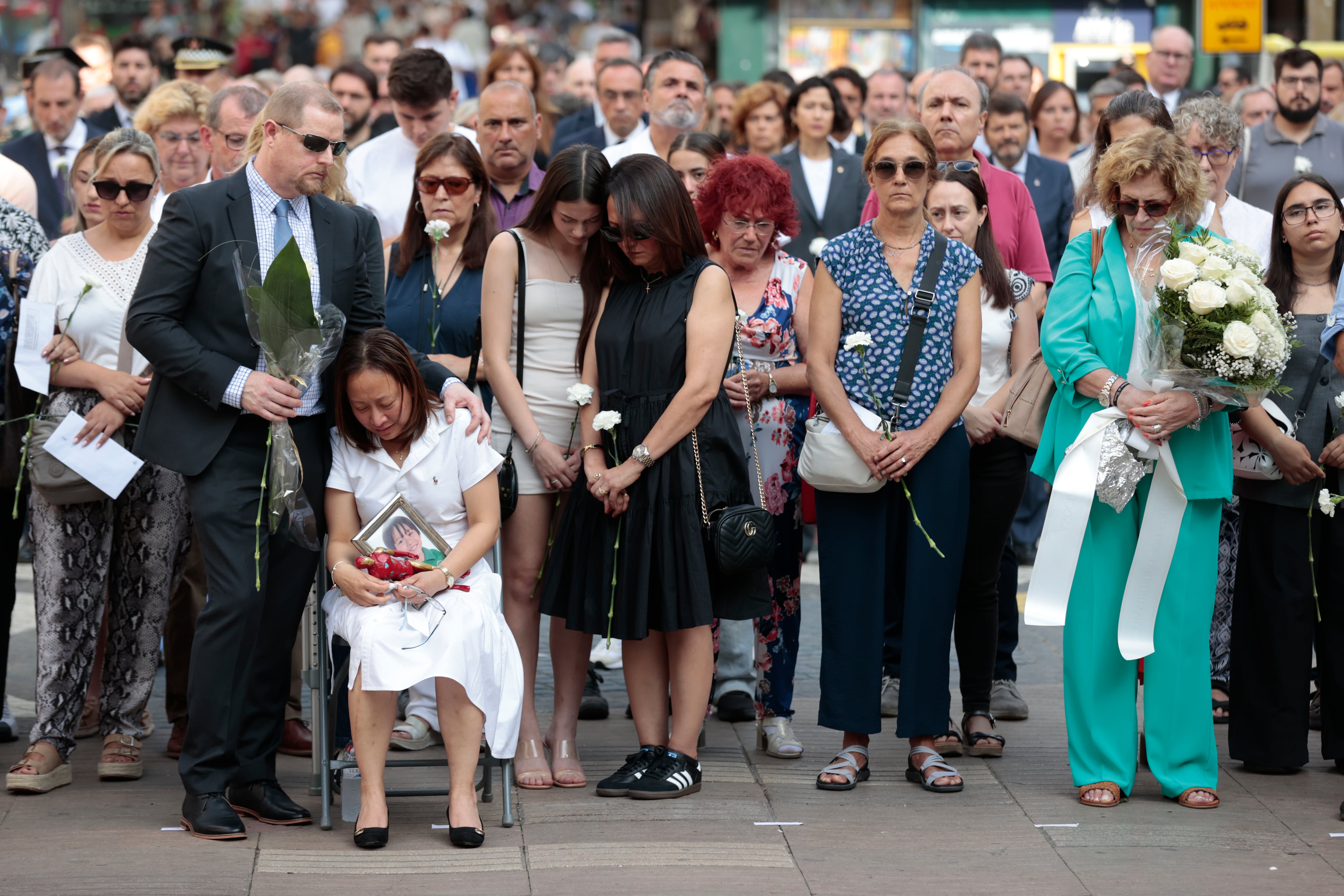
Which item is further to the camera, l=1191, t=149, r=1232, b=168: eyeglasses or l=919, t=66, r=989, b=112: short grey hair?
l=919, t=66, r=989, b=112: short grey hair

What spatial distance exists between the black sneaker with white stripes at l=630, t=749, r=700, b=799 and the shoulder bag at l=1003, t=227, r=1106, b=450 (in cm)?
160

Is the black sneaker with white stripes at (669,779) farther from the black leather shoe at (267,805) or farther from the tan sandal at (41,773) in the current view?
the tan sandal at (41,773)

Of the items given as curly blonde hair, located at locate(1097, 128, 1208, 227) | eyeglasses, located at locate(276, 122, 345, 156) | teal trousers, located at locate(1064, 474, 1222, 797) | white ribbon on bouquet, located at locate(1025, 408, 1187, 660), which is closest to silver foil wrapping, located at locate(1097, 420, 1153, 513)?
white ribbon on bouquet, located at locate(1025, 408, 1187, 660)

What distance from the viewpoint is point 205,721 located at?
476 cm

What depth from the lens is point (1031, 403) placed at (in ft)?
17.9

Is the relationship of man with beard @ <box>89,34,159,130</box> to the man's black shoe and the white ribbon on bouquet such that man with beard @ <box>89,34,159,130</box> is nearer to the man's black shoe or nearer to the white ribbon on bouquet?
the man's black shoe

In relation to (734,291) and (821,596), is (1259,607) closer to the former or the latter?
(821,596)

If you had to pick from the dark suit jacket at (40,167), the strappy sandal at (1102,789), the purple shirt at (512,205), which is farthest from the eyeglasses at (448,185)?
the dark suit jacket at (40,167)

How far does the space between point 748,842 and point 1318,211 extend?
2.96 meters

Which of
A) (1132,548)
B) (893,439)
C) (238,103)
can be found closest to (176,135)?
(238,103)

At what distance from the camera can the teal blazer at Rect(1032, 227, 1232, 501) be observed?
16.6 ft

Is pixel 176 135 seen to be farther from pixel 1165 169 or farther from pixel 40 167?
pixel 1165 169

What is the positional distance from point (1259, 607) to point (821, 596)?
1.54 meters

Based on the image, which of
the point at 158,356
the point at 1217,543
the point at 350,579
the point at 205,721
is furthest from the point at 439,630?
the point at 1217,543
